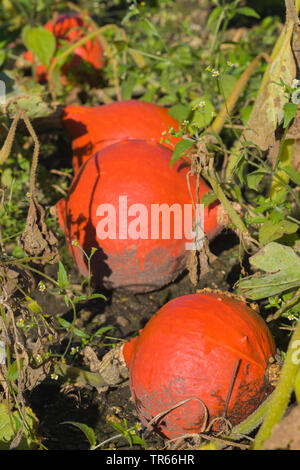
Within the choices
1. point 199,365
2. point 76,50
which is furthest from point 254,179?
point 76,50

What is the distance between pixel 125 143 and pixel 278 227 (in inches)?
29.5

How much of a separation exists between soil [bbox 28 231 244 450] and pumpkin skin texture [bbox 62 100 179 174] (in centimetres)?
63

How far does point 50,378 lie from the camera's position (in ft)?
6.84

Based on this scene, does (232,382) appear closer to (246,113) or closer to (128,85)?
(246,113)

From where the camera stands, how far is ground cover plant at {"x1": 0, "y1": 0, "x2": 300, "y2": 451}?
1772mm

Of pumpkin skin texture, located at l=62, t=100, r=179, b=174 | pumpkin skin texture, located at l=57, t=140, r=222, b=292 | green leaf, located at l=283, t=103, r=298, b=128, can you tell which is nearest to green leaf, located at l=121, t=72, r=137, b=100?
pumpkin skin texture, located at l=62, t=100, r=179, b=174

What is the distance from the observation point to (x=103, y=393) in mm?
2088

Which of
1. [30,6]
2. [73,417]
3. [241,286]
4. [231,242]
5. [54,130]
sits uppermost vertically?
[30,6]

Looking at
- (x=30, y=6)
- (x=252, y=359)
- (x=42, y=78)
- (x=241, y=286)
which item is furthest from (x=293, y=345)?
(x=30, y=6)

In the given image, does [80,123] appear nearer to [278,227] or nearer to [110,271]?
[110,271]

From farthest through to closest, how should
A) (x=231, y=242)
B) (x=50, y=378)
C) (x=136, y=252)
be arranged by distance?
(x=231, y=242), (x=136, y=252), (x=50, y=378)

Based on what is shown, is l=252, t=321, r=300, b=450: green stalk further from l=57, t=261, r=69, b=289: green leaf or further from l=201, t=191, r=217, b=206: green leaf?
l=57, t=261, r=69, b=289: green leaf

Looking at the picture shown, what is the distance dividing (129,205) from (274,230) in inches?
22.8

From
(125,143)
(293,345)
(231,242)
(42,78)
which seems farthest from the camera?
(42,78)
